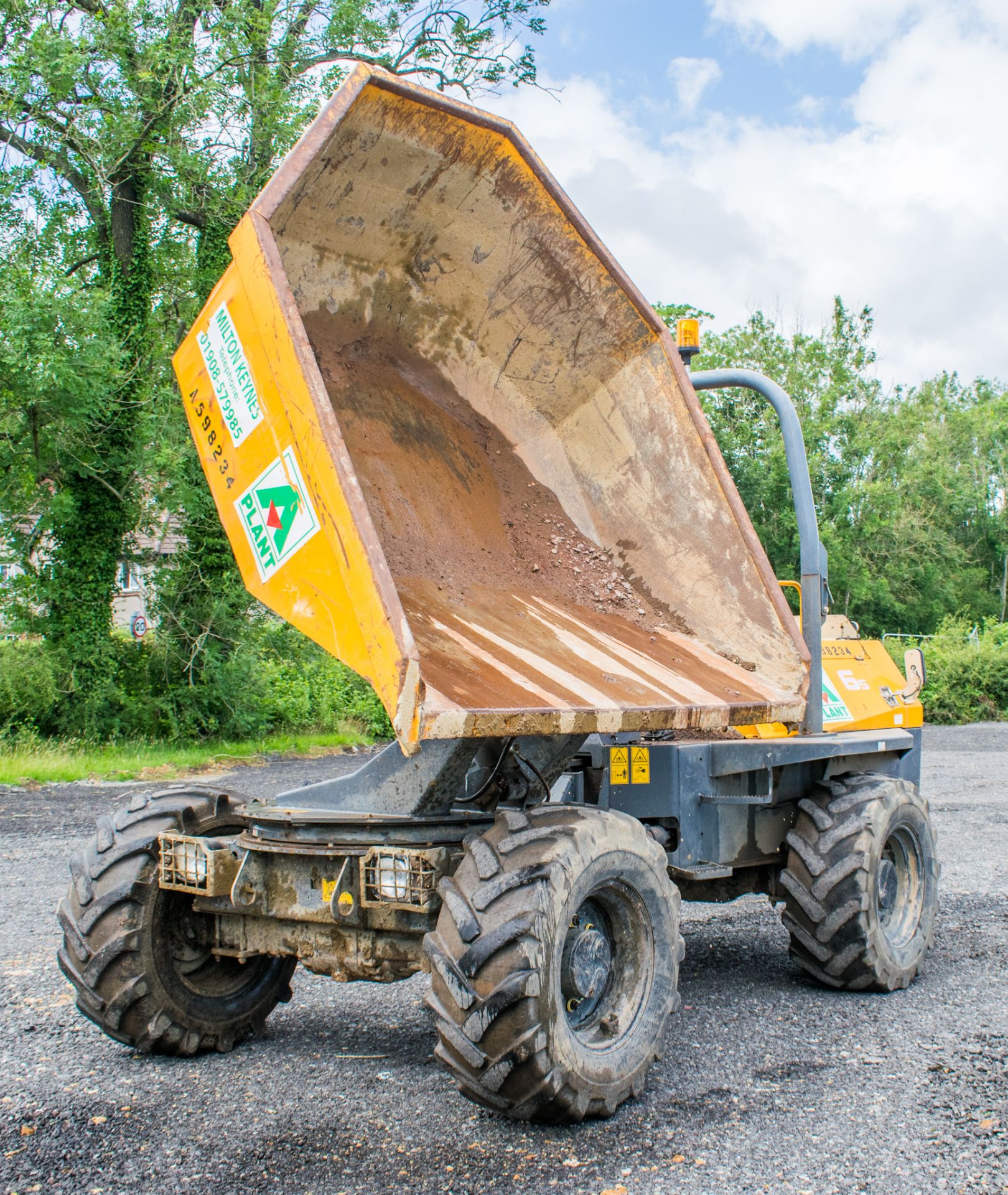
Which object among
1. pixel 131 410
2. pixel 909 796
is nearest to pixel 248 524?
pixel 909 796

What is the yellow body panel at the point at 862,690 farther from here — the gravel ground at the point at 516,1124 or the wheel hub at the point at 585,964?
the wheel hub at the point at 585,964

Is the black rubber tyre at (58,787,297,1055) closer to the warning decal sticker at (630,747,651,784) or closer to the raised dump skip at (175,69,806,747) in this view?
the raised dump skip at (175,69,806,747)

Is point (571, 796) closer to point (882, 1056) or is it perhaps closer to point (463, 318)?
point (882, 1056)

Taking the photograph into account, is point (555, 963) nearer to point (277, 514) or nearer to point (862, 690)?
point (277, 514)

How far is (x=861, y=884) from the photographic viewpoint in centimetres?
514

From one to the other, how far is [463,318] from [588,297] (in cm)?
58

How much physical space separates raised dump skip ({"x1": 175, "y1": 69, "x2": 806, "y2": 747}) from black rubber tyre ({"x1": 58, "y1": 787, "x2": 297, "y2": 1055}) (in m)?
1.02

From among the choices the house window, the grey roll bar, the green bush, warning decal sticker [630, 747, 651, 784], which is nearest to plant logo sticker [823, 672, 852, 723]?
the grey roll bar

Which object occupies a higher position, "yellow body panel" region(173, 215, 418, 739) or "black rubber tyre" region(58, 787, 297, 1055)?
"yellow body panel" region(173, 215, 418, 739)

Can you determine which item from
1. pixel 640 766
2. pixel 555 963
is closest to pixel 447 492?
pixel 640 766

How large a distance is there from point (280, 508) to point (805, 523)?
3.08m

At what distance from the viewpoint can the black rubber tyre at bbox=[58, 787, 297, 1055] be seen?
420 centimetres

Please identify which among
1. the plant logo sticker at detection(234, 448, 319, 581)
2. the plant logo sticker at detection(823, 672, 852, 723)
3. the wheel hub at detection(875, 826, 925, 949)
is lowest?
the wheel hub at detection(875, 826, 925, 949)

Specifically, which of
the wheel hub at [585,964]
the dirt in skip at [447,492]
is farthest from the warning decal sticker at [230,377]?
the wheel hub at [585,964]
